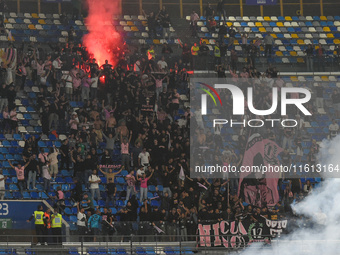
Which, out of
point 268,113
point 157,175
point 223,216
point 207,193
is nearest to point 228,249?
point 223,216

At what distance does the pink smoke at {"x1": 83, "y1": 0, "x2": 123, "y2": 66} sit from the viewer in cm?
3690

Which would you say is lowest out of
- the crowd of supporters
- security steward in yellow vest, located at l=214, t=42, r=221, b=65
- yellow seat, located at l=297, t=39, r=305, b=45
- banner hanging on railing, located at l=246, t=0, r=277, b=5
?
the crowd of supporters

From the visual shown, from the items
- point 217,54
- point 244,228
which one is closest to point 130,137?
point 244,228

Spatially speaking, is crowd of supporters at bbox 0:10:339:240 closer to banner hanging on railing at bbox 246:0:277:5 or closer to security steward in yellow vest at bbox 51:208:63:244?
security steward in yellow vest at bbox 51:208:63:244

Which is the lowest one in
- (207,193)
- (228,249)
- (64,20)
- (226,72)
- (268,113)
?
(228,249)

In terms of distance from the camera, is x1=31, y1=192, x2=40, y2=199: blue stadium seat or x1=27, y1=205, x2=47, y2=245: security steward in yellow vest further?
x1=31, y1=192, x2=40, y2=199: blue stadium seat

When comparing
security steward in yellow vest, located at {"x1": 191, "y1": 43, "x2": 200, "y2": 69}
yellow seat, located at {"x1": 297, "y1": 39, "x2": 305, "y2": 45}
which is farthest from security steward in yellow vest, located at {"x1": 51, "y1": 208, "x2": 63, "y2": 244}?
yellow seat, located at {"x1": 297, "y1": 39, "x2": 305, "y2": 45}

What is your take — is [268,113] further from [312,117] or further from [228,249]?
[228,249]

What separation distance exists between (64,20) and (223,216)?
52.9 feet

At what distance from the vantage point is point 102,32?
126ft

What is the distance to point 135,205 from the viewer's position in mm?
26547

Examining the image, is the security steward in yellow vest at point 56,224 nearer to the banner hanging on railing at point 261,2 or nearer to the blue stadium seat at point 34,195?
the blue stadium seat at point 34,195

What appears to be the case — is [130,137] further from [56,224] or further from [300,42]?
[300,42]

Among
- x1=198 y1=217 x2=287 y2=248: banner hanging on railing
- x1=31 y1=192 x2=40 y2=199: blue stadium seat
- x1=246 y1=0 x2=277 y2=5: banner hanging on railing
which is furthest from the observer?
x1=246 y1=0 x2=277 y2=5: banner hanging on railing
